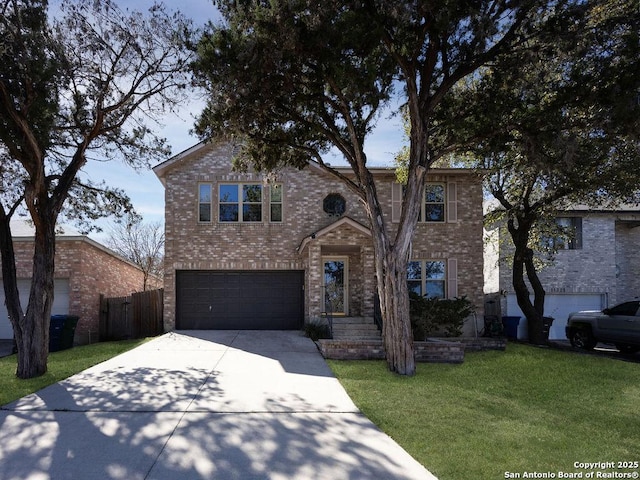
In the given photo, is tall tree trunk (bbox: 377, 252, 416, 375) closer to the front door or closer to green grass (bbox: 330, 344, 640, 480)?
green grass (bbox: 330, 344, 640, 480)

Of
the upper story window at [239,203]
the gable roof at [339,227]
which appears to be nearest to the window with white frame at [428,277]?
the gable roof at [339,227]

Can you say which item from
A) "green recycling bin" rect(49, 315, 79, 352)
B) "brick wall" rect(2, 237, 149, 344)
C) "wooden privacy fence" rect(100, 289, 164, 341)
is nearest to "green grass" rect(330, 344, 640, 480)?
"green recycling bin" rect(49, 315, 79, 352)

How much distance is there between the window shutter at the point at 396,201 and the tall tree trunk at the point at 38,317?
11.1 meters

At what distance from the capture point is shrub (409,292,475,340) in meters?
15.1

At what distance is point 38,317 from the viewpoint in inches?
378

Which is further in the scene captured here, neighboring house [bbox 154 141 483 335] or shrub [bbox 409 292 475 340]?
neighboring house [bbox 154 141 483 335]

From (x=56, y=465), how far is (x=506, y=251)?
744 inches

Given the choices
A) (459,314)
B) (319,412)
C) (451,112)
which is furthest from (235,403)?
(459,314)

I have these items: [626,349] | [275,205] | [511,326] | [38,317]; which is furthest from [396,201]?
[38,317]

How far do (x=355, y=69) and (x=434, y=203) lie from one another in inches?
360

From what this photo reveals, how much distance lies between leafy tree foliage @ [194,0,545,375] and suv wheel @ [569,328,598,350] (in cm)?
882

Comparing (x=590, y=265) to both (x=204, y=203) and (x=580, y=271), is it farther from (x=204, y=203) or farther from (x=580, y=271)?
(x=204, y=203)

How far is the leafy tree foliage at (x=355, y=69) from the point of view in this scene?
902 cm

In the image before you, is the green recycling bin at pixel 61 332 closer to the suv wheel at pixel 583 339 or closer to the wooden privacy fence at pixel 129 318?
the wooden privacy fence at pixel 129 318
